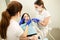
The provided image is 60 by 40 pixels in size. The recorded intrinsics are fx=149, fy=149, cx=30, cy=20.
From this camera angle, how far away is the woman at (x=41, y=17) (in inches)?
54.9

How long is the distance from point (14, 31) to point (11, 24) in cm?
6

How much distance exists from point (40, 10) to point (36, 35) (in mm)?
243

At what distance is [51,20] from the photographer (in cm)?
147

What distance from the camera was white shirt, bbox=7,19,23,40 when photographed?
1.22m

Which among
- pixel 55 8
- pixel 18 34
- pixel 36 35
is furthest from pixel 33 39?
pixel 55 8

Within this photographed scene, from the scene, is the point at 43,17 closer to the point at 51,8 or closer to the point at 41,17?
the point at 41,17

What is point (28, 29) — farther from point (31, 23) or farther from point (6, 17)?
point (6, 17)

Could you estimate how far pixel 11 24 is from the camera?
4.02 ft

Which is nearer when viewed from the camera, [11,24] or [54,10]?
[11,24]

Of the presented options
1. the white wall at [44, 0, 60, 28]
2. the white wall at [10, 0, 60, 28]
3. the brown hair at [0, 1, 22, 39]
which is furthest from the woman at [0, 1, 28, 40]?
the white wall at [44, 0, 60, 28]

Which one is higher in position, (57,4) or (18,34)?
(57,4)

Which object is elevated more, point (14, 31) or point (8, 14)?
point (8, 14)

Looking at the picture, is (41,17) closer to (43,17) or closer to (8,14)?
(43,17)

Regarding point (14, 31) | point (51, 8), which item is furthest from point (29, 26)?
point (51, 8)
